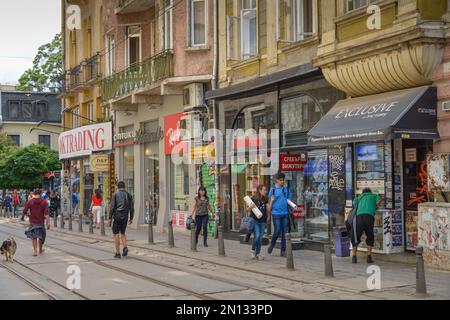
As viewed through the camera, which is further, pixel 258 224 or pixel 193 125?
pixel 193 125

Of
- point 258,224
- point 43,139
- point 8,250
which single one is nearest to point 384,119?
point 258,224

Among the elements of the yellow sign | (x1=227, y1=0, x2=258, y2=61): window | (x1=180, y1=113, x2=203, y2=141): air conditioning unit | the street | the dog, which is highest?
(x1=227, y1=0, x2=258, y2=61): window

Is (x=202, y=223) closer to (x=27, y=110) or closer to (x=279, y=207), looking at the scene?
(x=279, y=207)

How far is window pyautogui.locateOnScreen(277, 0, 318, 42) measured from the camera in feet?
58.0

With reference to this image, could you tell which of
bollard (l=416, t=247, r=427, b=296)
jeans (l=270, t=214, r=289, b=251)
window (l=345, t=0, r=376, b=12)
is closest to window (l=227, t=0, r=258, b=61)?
window (l=345, t=0, r=376, b=12)

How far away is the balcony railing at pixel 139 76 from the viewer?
23406mm

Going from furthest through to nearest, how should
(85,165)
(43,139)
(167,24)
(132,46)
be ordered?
(43,139) < (85,165) < (132,46) < (167,24)

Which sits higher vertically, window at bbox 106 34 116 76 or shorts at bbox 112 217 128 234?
window at bbox 106 34 116 76

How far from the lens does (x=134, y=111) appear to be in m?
28.6

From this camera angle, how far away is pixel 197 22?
75.8ft

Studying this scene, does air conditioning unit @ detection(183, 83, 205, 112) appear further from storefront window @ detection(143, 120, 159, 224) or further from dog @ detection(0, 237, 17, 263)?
dog @ detection(0, 237, 17, 263)

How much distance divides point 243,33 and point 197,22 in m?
2.79

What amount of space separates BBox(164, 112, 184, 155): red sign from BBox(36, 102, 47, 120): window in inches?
1600

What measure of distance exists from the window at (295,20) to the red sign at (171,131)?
6475 millimetres
